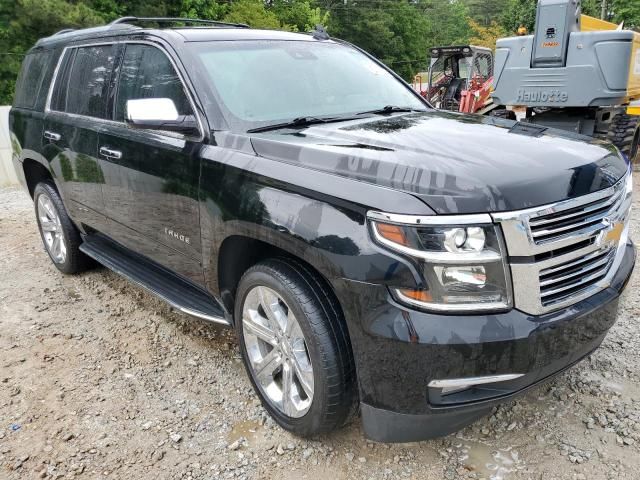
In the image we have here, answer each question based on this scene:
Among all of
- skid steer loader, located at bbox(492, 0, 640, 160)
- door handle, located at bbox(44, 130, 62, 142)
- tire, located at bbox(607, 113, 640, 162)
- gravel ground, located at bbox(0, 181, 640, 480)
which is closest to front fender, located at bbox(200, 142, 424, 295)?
gravel ground, located at bbox(0, 181, 640, 480)

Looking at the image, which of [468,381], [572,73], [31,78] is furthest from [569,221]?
[572,73]

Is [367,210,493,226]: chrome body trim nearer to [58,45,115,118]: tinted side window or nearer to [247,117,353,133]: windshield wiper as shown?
[247,117,353,133]: windshield wiper

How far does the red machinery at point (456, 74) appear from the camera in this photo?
13.5m

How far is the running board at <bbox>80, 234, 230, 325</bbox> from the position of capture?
3.05m

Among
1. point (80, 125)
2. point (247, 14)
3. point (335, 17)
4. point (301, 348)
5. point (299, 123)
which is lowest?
point (301, 348)

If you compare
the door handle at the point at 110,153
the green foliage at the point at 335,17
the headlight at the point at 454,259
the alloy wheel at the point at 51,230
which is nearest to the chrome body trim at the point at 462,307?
the headlight at the point at 454,259

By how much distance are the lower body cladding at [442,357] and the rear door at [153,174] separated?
1229 mm

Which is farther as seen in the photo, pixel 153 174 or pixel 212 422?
pixel 153 174

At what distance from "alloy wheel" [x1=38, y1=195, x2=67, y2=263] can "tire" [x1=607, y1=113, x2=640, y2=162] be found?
25.6ft

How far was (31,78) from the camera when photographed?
16.1 feet

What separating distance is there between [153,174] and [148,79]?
60 centimetres

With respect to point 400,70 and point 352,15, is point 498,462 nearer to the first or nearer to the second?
point 352,15

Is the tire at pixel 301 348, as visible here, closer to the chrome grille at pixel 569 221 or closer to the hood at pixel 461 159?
the hood at pixel 461 159

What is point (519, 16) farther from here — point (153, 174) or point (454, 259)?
point (454, 259)
